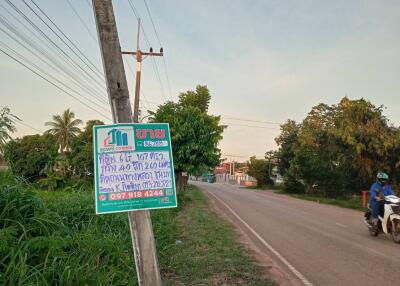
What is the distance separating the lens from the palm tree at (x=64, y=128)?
57.4 meters

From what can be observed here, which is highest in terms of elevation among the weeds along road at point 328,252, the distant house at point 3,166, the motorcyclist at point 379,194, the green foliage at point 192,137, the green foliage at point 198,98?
the green foliage at point 198,98

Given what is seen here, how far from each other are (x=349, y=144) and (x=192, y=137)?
532 inches

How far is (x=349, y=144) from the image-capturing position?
93.4 ft

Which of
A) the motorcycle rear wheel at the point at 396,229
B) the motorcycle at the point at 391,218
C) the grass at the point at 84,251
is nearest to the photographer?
the grass at the point at 84,251

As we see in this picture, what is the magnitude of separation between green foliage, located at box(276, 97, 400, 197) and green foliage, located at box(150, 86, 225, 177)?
10974mm

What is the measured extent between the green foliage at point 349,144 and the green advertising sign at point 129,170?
26095 millimetres

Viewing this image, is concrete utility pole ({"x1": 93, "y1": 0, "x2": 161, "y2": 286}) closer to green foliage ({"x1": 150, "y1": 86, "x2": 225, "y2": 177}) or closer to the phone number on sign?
the phone number on sign

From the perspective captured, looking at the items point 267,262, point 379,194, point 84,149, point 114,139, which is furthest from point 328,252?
point 84,149

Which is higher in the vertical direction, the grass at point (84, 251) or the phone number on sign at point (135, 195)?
the phone number on sign at point (135, 195)

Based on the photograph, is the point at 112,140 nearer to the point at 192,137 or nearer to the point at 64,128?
the point at 192,137

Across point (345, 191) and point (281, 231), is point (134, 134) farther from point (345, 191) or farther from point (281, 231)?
point (345, 191)

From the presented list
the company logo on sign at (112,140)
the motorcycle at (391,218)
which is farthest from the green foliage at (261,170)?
the company logo on sign at (112,140)

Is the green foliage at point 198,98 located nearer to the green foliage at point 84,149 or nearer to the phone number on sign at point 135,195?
→ the green foliage at point 84,149

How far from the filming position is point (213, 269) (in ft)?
22.4
